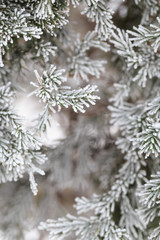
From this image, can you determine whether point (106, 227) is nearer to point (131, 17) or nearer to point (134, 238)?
point (134, 238)

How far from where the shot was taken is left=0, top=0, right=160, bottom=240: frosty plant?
1.02 metres

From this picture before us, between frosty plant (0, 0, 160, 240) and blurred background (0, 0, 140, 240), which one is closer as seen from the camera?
frosty plant (0, 0, 160, 240)

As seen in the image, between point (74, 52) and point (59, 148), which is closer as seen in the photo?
point (74, 52)

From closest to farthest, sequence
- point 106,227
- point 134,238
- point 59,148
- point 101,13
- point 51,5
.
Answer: point 51,5 → point 101,13 → point 106,227 → point 134,238 → point 59,148

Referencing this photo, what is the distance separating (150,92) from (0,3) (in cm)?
82

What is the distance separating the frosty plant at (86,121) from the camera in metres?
1.02

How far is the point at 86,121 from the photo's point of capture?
1.87 meters

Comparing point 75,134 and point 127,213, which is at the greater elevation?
point 75,134

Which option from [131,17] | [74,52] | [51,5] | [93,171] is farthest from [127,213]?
[131,17]

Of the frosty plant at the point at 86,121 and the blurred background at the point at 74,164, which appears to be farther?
the blurred background at the point at 74,164

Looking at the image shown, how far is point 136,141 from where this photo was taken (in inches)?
43.8

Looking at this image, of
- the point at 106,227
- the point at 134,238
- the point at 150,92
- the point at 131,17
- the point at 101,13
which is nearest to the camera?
the point at 101,13

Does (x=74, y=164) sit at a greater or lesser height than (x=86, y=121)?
lesser

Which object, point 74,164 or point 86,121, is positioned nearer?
point 86,121
